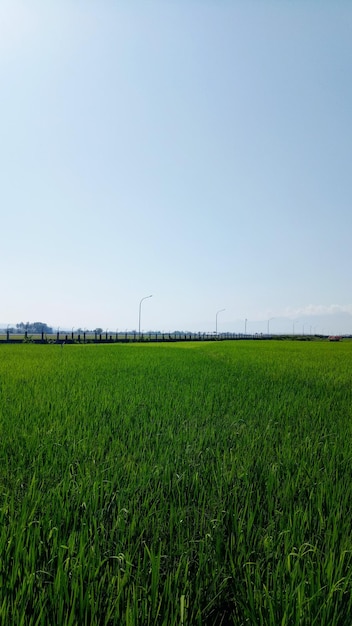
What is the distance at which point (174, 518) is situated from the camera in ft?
7.95

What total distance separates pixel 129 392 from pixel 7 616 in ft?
19.5

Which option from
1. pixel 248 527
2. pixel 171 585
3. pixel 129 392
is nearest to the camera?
pixel 171 585

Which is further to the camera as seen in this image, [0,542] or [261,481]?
[261,481]

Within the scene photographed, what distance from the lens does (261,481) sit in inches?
124

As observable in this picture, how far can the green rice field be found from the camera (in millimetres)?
1677

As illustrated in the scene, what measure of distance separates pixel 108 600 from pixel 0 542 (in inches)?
29.9

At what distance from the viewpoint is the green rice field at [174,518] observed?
66.0 inches

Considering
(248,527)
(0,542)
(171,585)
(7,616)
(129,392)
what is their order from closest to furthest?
(7,616), (171,585), (0,542), (248,527), (129,392)

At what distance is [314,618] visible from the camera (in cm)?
159

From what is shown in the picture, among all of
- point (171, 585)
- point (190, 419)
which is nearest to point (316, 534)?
point (171, 585)

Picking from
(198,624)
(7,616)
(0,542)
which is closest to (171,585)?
(198,624)

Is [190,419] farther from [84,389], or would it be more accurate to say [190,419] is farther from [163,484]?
[84,389]

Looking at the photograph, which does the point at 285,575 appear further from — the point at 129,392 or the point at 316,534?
the point at 129,392

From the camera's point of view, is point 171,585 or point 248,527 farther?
point 248,527
